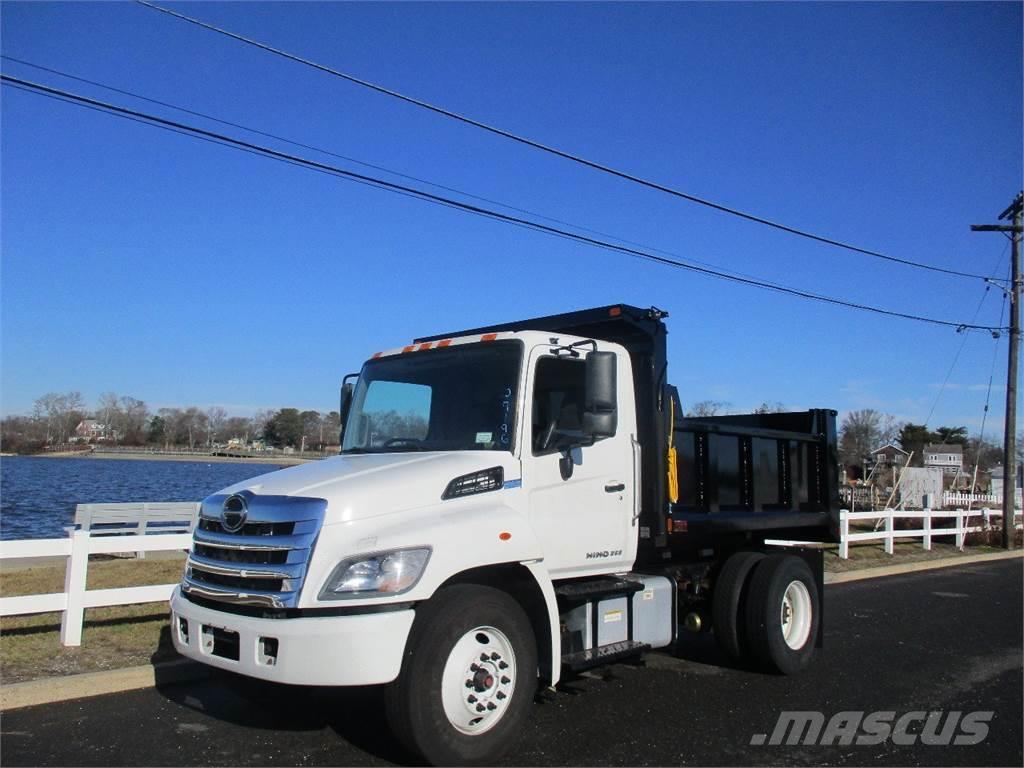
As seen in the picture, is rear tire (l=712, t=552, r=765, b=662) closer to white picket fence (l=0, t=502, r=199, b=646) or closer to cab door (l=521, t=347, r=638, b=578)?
cab door (l=521, t=347, r=638, b=578)

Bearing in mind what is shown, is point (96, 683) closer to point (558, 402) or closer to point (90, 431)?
point (558, 402)

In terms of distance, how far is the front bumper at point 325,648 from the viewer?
4.27 metres

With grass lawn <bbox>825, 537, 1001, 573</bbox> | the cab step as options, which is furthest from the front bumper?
grass lawn <bbox>825, 537, 1001, 573</bbox>

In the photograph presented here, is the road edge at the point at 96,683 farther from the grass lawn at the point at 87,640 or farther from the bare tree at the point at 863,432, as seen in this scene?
the bare tree at the point at 863,432

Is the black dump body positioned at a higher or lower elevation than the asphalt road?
higher

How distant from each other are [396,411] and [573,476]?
1415 millimetres

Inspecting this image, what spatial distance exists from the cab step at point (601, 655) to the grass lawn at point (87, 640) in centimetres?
366

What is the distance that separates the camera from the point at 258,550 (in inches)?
182

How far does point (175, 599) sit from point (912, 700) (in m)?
5.54

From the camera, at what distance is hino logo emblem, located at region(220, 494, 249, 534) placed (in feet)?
15.6

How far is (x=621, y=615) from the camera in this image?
5.98m

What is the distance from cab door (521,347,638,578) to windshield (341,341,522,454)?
0.18 m

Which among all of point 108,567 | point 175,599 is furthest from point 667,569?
point 108,567

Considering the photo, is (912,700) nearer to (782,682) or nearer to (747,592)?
(782,682)
